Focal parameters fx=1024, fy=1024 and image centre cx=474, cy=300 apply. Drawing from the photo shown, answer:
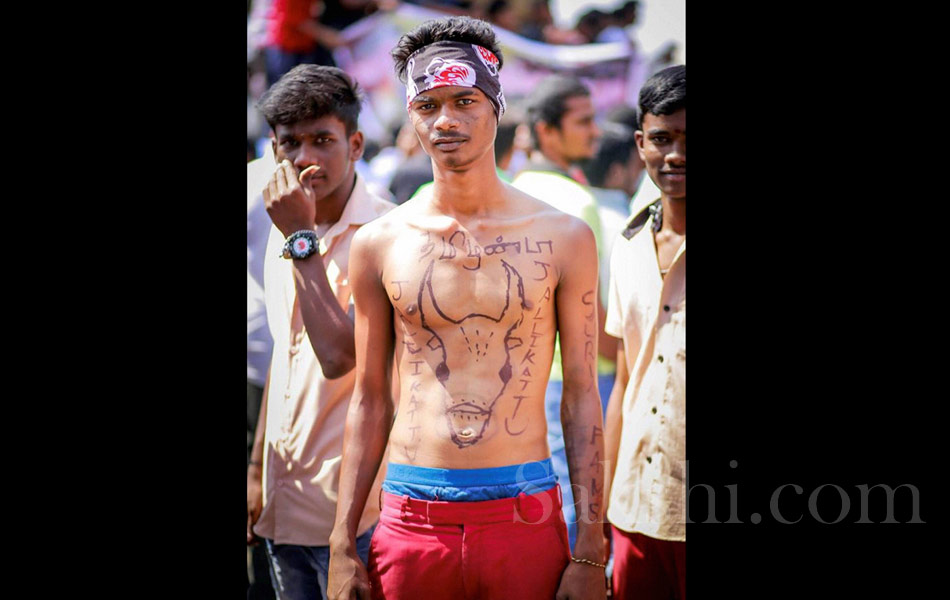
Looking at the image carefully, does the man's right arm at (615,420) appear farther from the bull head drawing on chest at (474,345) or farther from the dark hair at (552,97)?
the dark hair at (552,97)

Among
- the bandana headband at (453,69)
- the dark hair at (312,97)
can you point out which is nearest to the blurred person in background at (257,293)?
the dark hair at (312,97)

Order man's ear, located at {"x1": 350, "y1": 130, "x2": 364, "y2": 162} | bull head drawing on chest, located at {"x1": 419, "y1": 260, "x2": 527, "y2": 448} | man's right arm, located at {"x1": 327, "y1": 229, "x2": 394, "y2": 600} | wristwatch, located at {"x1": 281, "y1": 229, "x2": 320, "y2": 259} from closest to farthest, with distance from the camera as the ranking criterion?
bull head drawing on chest, located at {"x1": 419, "y1": 260, "x2": 527, "y2": 448} → man's right arm, located at {"x1": 327, "y1": 229, "x2": 394, "y2": 600} → wristwatch, located at {"x1": 281, "y1": 229, "x2": 320, "y2": 259} → man's ear, located at {"x1": 350, "y1": 130, "x2": 364, "y2": 162}

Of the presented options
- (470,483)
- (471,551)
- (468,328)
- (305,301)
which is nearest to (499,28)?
(305,301)

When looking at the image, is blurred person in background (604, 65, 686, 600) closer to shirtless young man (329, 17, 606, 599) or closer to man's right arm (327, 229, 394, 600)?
shirtless young man (329, 17, 606, 599)

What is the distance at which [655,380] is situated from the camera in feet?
11.2

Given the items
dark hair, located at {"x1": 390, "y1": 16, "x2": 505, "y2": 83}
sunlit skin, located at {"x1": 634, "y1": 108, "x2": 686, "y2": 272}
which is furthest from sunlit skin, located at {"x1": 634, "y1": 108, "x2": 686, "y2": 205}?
dark hair, located at {"x1": 390, "y1": 16, "x2": 505, "y2": 83}

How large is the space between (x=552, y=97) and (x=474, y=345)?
1437mm

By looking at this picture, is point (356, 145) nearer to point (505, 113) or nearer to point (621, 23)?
point (505, 113)

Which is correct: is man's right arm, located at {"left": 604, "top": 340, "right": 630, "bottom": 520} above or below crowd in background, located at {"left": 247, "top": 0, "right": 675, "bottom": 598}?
below

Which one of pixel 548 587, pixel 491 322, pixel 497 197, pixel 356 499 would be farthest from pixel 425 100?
pixel 548 587

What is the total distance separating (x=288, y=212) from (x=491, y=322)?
0.90 meters

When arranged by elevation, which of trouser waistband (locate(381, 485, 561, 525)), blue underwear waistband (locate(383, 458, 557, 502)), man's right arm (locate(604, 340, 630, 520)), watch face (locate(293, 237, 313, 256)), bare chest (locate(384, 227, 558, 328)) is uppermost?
watch face (locate(293, 237, 313, 256))

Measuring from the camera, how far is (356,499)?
120 inches

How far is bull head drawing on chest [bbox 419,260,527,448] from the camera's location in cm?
295
